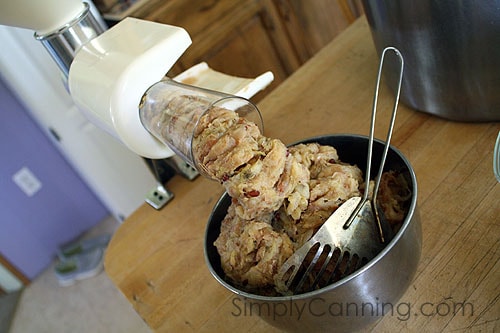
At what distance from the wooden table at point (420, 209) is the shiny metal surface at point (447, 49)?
0.05m

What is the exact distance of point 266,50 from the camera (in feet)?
5.22

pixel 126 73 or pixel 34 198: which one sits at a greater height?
pixel 126 73

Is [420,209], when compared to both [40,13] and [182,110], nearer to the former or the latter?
[182,110]

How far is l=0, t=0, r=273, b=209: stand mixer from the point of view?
63cm

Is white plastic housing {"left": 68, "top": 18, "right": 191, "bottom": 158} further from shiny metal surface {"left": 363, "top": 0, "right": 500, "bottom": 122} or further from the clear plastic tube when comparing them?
shiny metal surface {"left": 363, "top": 0, "right": 500, "bottom": 122}

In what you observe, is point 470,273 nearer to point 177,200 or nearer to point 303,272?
point 303,272

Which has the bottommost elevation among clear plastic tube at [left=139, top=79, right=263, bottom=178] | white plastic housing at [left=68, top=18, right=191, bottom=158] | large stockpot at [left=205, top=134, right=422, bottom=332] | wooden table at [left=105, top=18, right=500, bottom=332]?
wooden table at [left=105, top=18, right=500, bottom=332]

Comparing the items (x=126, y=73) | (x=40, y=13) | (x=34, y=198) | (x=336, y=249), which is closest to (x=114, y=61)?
(x=126, y=73)

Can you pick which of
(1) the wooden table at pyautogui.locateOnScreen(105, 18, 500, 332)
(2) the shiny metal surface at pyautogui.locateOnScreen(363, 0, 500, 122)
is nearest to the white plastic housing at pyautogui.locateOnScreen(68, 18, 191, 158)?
(1) the wooden table at pyautogui.locateOnScreen(105, 18, 500, 332)

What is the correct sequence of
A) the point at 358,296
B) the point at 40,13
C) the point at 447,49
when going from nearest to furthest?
1. the point at 358,296
2. the point at 447,49
3. the point at 40,13

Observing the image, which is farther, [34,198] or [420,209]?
[34,198]

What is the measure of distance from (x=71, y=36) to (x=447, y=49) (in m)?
0.52

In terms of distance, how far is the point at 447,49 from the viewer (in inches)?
21.8

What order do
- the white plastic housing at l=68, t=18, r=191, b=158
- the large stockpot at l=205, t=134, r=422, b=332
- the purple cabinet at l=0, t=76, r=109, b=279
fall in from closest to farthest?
the large stockpot at l=205, t=134, r=422, b=332 < the white plastic housing at l=68, t=18, r=191, b=158 < the purple cabinet at l=0, t=76, r=109, b=279
